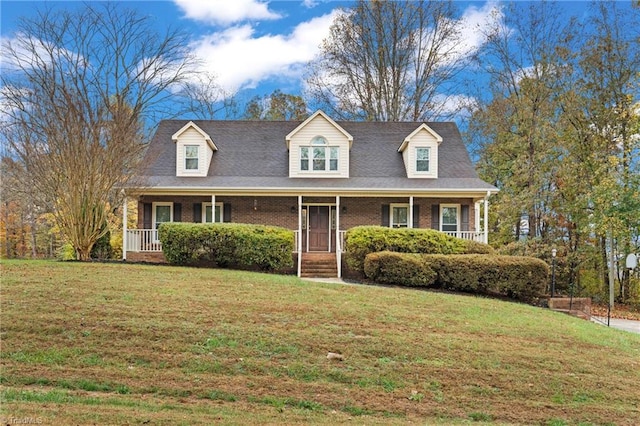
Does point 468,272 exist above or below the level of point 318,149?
below

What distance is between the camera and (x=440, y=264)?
46.8ft

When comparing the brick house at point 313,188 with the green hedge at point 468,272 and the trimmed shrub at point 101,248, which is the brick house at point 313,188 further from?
the green hedge at point 468,272

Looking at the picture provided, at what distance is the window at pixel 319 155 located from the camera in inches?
787

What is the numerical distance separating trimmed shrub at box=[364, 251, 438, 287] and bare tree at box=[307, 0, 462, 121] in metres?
15.8

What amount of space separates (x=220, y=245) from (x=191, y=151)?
20.9ft

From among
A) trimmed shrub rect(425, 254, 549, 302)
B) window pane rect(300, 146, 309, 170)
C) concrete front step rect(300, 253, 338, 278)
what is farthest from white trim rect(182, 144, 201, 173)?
trimmed shrub rect(425, 254, 549, 302)

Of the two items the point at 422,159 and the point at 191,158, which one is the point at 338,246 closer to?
the point at 422,159

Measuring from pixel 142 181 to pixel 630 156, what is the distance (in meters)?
19.0

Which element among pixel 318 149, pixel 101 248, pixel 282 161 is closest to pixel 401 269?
pixel 318 149

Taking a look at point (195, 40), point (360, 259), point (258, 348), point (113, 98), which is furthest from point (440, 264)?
point (195, 40)

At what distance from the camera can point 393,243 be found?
15.3 m

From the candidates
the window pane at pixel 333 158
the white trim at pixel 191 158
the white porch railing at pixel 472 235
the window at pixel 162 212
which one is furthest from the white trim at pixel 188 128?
the white porch railing at pixel 472 235

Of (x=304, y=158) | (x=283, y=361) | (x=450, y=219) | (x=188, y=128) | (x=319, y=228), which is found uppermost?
(x=188, y=128)

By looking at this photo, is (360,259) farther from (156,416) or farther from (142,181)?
(156,416)
